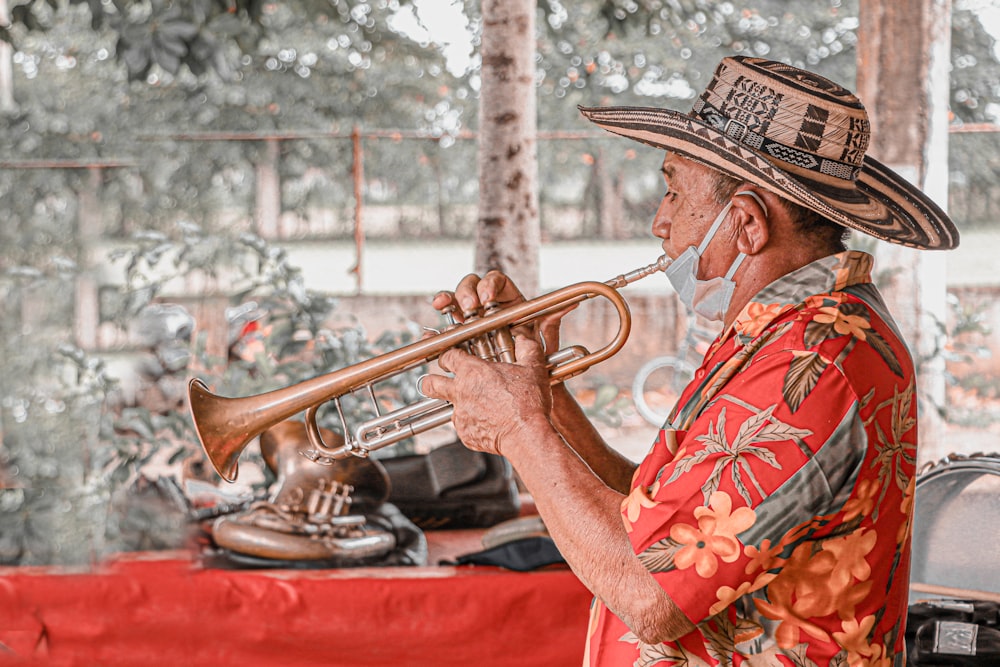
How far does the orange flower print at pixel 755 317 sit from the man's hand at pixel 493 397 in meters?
0.35

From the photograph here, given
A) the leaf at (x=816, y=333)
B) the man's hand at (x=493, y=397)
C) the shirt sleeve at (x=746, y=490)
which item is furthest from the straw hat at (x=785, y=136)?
the man's hand at (x=493, y=397)

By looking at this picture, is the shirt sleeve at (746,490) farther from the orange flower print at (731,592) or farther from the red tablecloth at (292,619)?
the red tablecloth at (292,619)

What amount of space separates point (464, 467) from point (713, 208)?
306cm

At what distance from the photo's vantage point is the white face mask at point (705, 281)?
1742mm

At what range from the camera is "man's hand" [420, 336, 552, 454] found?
65.9 inches

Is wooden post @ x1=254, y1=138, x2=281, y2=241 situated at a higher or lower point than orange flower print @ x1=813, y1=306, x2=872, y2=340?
lower

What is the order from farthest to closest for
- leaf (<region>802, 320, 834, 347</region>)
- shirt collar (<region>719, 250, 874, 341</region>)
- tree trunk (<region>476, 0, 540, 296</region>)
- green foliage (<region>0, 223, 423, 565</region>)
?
1. tree trunk (<region>476, 0, 540, 296</region>)
2. green foliage (<region>0, 223, 423, 565</region>)
3. shirt collar (<region>719, 250, 874, 341</region>)
4. leaf (<region>802, 320, 834, 347</region>)

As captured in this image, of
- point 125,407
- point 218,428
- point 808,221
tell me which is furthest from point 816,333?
point 125,407

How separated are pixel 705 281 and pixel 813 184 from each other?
0.25 meters

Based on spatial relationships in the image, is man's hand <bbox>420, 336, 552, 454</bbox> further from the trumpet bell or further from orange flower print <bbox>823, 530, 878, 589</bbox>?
the trumpet bell

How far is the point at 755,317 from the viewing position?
1616 mm

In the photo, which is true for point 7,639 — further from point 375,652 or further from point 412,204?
point 412,204

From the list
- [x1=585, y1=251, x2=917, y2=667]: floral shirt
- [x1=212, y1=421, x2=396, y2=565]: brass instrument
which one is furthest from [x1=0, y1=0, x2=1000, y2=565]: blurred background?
[x1=585, y1=251, x2=917, y2=667]: floral shirt

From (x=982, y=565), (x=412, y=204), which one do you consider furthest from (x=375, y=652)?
(x=412, y=204)
